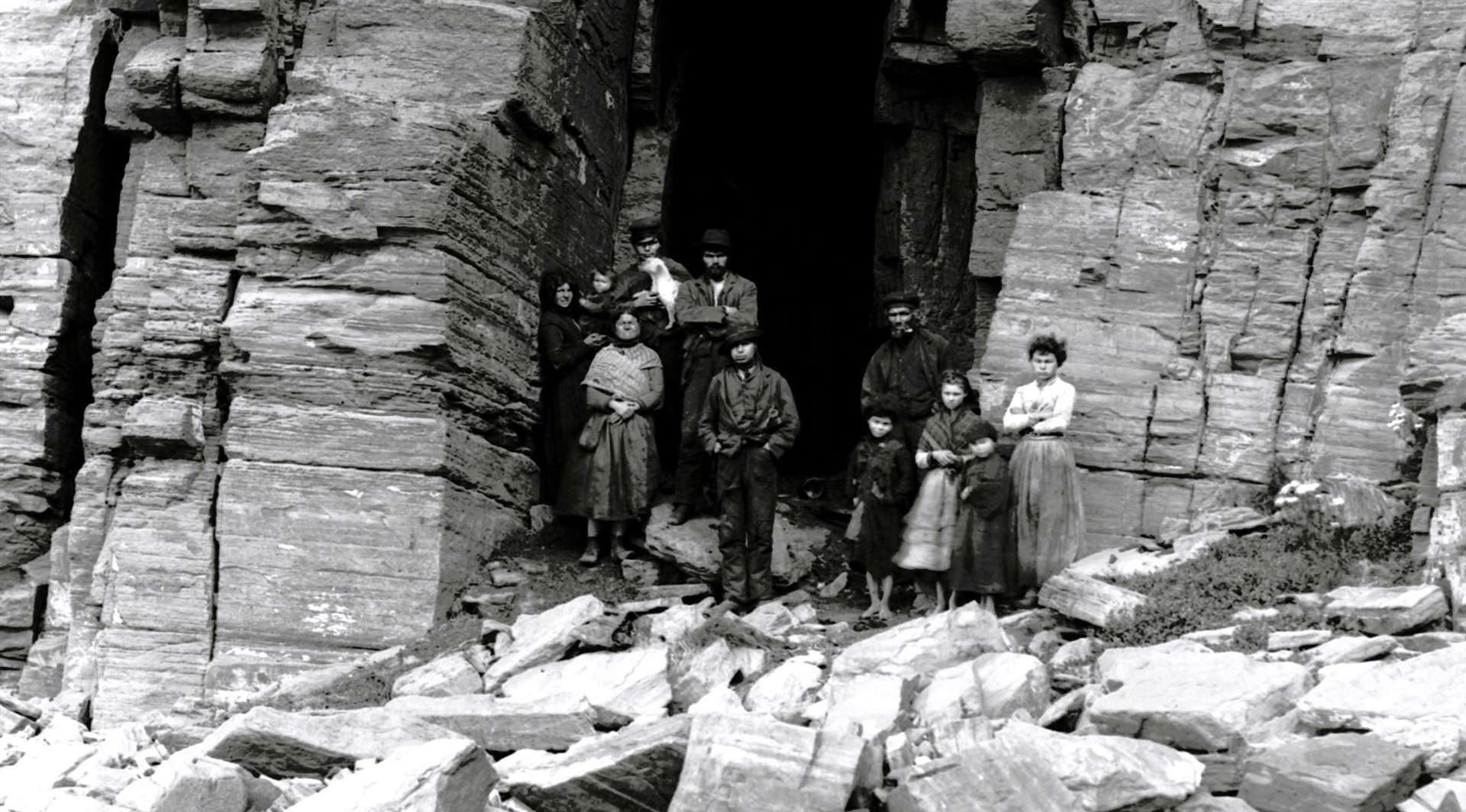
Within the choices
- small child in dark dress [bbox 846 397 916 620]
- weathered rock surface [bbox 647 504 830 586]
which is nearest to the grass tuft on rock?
small child in dark dress [bbox 846 397 916 620]

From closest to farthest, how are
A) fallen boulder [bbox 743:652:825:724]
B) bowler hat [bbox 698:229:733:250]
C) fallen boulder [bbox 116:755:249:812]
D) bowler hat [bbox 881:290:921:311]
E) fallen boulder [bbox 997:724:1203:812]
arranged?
fallen boulder [bbox 997:724:1203:812]
fallen boulder [bbox 116:755:249:812]
fallen boulder [bbox 743:652:825:724]
bowler hat [bbox 881:290:921:311]
bowler hat [bbox 698:229:733:250]

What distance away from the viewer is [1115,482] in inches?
511

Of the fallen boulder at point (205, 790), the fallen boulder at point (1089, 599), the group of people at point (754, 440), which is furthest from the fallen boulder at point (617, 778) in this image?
the group of people at point (754, 440)

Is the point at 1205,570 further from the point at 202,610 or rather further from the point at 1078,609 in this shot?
the point at 202,610

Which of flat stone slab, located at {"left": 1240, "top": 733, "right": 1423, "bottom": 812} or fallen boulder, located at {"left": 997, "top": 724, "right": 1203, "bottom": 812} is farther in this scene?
fallen boulder, located at {"left": 997, "top": 724, "right": 1203, "bottom": 812}

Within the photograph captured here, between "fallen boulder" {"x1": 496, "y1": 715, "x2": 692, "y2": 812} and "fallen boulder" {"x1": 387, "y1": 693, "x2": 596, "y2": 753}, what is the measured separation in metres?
0.99

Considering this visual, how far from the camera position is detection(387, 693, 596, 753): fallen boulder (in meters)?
9.94

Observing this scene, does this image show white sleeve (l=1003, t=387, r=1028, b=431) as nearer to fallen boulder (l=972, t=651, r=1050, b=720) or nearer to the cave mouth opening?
fallen boulder (l=972, t=651, r=1050, b=720)

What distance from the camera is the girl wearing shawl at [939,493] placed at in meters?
12.3

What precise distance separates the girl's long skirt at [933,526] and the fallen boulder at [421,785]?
4.28 meters

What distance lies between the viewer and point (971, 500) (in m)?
12.2

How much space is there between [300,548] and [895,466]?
4.16 meters

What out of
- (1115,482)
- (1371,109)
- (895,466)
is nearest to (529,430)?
(895,466)

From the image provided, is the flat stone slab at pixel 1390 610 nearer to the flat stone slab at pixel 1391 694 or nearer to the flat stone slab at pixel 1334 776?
the flat stone slab at pixel 1391 694
